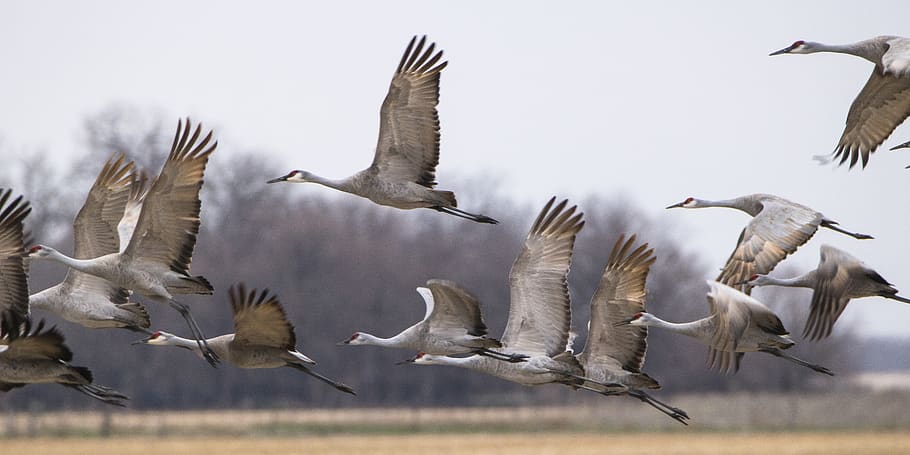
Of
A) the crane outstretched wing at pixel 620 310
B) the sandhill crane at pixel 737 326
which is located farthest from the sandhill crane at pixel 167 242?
the sandhill crane at pixel 737 326

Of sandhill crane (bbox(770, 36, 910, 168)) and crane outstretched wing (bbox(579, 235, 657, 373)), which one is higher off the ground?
sandhill crane (bbox(770, 36, 910, 168))

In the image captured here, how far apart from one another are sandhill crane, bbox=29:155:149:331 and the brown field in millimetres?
16808

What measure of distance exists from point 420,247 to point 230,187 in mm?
7492

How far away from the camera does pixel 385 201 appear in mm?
12977

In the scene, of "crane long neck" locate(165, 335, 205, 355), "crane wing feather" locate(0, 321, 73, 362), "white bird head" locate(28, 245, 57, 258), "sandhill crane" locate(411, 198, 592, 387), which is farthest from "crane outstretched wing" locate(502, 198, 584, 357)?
"white bird head" locate(28, 245, 57, 258)

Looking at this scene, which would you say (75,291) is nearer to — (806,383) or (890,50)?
(890,50)

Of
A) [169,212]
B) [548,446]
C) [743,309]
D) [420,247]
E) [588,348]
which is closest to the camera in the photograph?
[743,309]

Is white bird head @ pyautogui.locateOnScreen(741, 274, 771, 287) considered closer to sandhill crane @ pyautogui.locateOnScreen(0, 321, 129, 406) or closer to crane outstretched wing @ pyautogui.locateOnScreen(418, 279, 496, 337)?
crane outstretched wing @ pyautogui.locateOnScreen(418, 279, 496, 337)

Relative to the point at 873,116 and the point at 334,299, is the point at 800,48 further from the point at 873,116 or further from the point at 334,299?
the point at 334,299

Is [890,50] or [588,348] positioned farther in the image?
[588,348]

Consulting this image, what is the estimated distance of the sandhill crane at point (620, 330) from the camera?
1309cm

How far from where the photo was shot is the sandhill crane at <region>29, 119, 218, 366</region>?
12234mm

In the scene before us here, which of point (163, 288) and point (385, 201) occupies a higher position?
point (385, 201)

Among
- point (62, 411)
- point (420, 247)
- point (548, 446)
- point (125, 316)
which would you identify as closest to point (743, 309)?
point (125, 316)
